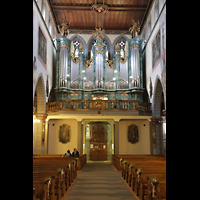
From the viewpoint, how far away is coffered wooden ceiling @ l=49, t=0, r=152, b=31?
19.9 m

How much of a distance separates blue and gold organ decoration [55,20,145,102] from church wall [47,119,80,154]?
2218 mm

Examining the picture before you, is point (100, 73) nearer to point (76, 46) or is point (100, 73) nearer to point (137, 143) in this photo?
point (76, 46)

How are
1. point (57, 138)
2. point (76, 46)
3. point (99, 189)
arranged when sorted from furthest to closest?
1. point (76, 46)
2. point (57, 138)
3. point (99, 189)

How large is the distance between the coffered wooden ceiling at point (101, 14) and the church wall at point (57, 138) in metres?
8.69

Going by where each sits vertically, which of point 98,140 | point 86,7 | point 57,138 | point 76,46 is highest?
point 86,7

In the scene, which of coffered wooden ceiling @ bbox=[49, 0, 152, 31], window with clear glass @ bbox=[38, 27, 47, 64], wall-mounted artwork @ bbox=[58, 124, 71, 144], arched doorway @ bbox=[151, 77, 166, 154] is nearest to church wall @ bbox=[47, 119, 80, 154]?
wall-mounted artwork @ bbox=[58, 124, 71, 144]

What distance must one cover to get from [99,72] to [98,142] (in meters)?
5.92

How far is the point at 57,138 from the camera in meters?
21.4

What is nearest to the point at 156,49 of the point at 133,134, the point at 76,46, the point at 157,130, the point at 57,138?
the point at 157,130

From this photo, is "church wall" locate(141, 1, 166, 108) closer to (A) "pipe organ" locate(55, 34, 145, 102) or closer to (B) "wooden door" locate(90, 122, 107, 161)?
(A) "pipe organ" locate(55, 34, 145, 102)

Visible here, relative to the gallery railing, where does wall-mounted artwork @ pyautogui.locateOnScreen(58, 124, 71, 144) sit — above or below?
below

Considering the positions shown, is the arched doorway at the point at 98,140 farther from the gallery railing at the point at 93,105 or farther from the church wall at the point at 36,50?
the church wall at the point at 36,50
